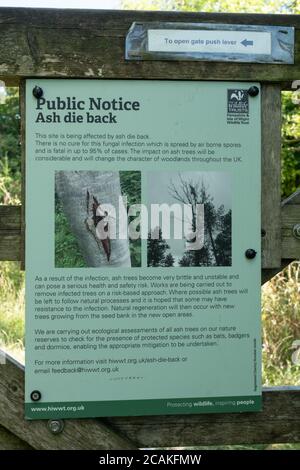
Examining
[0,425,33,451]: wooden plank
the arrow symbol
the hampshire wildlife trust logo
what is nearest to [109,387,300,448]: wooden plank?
[0,425,33,451]: wooden plank

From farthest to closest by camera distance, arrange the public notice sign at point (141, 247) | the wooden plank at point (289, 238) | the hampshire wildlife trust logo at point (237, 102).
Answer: the wooden plank at point (289, 238)
the hampshire wildlife trust logo at point (237, 102)
the public notice sign at point (141, 247)

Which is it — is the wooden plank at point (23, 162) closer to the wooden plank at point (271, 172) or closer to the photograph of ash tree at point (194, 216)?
the photograph of ash tree at point (194, 216)

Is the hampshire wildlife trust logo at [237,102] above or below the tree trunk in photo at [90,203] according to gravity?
above

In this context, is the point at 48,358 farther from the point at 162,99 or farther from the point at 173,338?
the point at 162,99

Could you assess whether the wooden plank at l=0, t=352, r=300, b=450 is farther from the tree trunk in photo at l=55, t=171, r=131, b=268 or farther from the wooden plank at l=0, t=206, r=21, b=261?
the tree trunk in photo at l=55, t=171, r=131, b=268

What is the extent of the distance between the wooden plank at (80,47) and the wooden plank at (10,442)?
158 cm

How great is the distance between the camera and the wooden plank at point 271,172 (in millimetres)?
3180

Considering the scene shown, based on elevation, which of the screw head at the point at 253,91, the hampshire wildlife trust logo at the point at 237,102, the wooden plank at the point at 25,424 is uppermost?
the screw head at the point at 253,91

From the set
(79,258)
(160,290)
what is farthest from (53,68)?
(160,290)

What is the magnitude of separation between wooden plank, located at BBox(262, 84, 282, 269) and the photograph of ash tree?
19cm

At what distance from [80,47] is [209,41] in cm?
57

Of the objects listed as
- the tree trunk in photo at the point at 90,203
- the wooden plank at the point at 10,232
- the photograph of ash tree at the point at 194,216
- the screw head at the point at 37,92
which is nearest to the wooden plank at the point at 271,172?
the photograph of ash tree at the point at 194,216

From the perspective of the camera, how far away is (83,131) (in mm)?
3016
